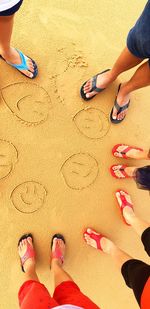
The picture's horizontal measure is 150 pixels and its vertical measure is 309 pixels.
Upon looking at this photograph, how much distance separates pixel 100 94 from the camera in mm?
1760

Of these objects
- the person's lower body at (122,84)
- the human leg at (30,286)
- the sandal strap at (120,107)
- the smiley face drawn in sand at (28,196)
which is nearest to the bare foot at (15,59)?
the person's lower body at (122,84)

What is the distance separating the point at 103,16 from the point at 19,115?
0.79 m

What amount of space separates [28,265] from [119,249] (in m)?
0.45

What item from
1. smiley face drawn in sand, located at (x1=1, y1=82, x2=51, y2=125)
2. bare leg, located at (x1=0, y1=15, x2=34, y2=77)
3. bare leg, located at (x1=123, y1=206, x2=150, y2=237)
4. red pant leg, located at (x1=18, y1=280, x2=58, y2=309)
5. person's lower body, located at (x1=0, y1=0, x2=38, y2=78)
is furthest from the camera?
smiley face drawn in sand, located at (x1=1, y1=82, x2=51, y2=125)

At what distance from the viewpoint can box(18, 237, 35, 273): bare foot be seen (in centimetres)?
151

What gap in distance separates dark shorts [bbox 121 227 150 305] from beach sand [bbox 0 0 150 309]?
306mm

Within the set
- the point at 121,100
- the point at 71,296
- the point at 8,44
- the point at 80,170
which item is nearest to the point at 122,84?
the point at 121,100

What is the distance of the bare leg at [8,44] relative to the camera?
4.10 feet

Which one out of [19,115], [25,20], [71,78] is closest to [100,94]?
[71,78]

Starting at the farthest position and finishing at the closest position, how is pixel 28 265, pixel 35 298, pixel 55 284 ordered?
pixel 28 265, pixel 55 284, pixel 35 298

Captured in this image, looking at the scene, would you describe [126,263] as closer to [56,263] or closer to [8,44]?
[56,263]

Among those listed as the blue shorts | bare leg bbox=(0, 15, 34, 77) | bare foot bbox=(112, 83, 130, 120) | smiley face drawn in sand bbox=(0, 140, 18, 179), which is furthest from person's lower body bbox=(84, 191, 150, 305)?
bare leg bbox=(0, 15, 34, 77)

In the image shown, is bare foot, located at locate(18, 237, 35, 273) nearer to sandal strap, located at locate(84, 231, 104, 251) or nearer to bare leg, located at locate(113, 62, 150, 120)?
sandal strap, located at locate(84, 231, 104, 251)

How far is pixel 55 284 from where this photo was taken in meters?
1.40
